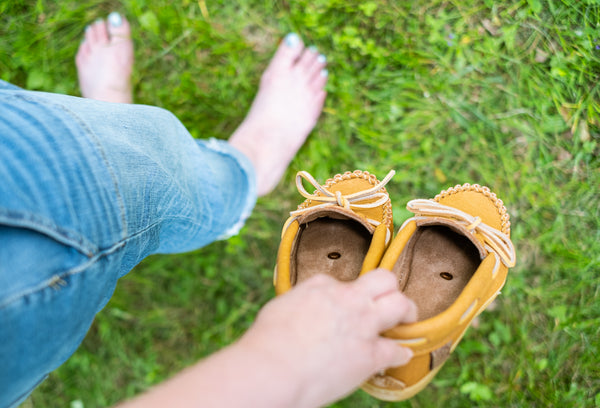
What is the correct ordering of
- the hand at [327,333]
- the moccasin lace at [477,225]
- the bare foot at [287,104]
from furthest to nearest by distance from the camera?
1. the bare foot at [287,104]
2. the moccasin lace at [477,225]
3. the hand at [327,333]

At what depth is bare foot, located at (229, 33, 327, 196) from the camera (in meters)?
2.11

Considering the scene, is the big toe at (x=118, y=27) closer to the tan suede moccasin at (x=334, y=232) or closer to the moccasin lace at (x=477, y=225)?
the tan suede moccasin at (x=334, y=232)

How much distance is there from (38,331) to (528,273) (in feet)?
6.44

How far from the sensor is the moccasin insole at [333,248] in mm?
1412

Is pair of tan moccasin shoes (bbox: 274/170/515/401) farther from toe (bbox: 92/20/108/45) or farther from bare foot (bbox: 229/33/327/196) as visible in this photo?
toe (bbox: 92/20/108/45)

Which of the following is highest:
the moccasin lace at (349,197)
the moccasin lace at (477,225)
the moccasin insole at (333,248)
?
the moccasin lace at (477,225)

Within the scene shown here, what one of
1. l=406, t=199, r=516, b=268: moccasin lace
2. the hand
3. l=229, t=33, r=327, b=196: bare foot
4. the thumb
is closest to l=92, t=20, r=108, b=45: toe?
l=229, t=33, r=327, b=196: bare foot

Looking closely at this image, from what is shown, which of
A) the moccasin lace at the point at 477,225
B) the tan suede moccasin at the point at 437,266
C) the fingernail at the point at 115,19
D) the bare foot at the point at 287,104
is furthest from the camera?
the fingernail at the point at 115,19

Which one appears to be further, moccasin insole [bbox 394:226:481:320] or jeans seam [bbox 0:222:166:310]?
moccasin insole [bbox 394:226:481:320]

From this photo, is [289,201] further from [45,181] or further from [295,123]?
[45,181]

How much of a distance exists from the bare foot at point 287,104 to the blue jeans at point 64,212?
2.89 ft

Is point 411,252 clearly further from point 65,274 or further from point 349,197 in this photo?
point 65,274

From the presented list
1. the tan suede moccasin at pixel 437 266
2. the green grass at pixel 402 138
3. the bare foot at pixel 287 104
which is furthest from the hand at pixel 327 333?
the bare foot at pixel 287 104

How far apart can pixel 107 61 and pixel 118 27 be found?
0.21m
